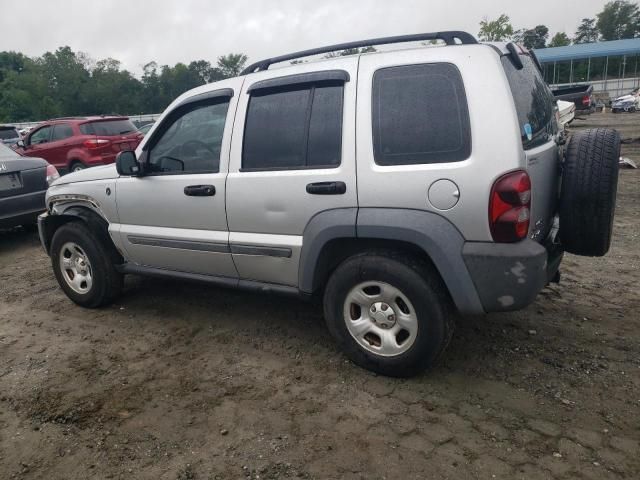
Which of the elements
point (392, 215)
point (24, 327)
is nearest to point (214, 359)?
point (392, 215)

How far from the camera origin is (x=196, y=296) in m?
4.59

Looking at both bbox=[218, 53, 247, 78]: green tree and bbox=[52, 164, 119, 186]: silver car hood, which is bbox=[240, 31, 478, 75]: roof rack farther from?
bbox=[218, 53, 247, 78]: green tree

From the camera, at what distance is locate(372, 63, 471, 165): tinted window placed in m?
2.65

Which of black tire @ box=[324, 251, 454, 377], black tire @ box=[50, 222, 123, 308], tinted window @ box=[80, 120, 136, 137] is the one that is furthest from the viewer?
tinted window @ box=[80, 120, 136, 137]

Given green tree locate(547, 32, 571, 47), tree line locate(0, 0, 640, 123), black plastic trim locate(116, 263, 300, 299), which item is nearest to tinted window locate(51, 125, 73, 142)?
black plastic trim locate(116, 263, 300, 299)

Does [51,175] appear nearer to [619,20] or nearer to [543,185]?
[543,185]

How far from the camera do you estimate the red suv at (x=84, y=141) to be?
36.6 feet

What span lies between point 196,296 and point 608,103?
3332cm

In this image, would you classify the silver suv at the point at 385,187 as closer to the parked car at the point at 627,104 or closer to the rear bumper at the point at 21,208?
the rear bumper at the point at 21,208

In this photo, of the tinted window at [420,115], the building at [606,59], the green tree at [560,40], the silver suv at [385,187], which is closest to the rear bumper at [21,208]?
the silver suv at [385,187]

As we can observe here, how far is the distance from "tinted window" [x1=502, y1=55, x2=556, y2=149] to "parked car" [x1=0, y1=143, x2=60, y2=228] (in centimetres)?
612

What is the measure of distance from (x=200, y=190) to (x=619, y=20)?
298 ft

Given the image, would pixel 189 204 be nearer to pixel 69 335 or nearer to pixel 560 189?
pixel 69 335

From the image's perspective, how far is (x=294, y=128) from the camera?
3.20 m
